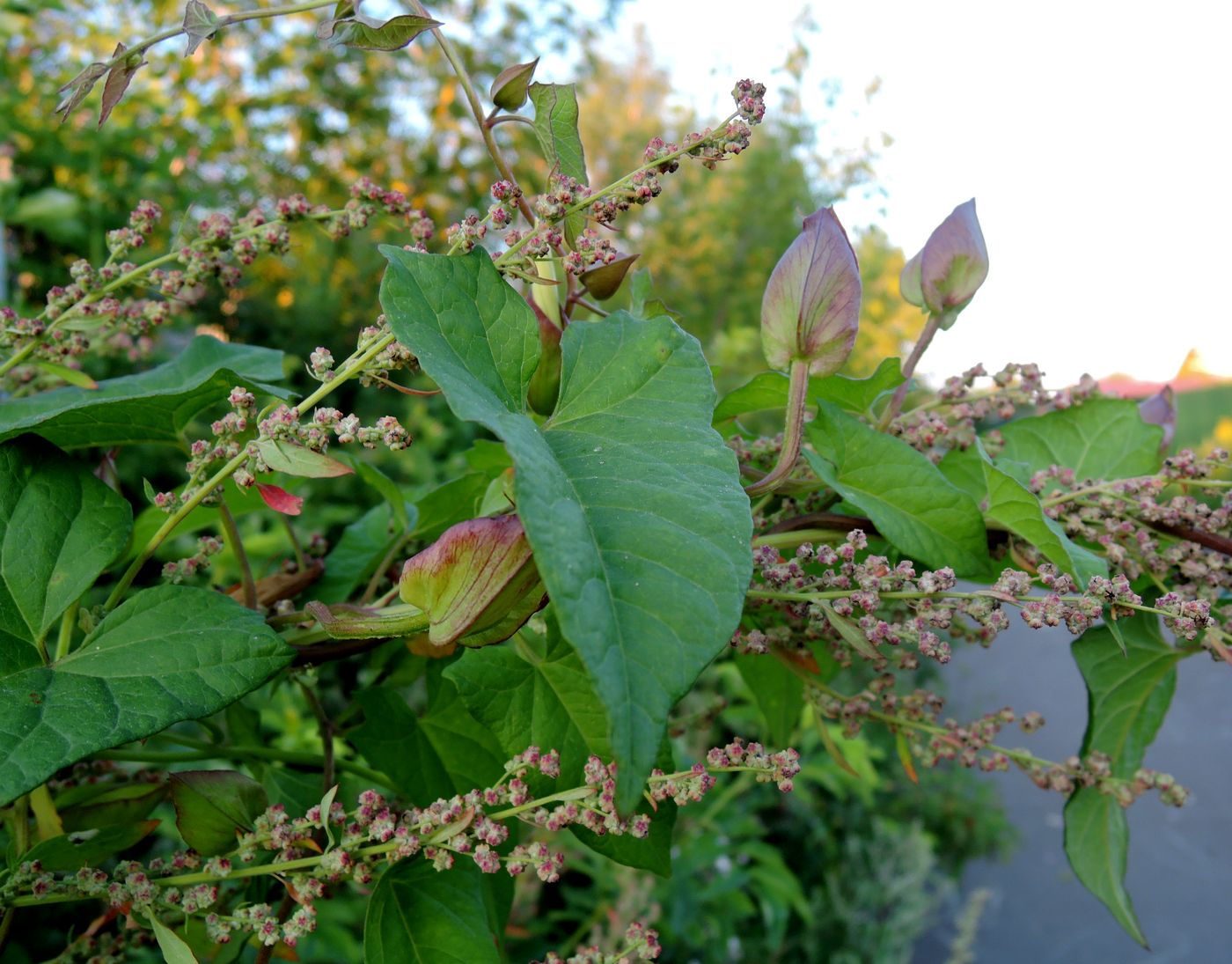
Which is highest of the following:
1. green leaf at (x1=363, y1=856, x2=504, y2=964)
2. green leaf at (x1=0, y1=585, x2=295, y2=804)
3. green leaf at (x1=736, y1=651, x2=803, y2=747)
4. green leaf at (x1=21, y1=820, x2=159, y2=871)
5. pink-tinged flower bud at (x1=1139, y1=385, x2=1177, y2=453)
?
pink-tinged flower bud at (x1=1139, y1=385, x2=1177, y2=453)

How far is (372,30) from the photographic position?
0.42 m

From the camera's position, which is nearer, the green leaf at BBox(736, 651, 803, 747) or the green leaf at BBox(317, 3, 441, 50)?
the green leaf at BBox(317, 3, 441, 50)

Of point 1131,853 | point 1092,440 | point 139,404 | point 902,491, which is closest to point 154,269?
point 139,404

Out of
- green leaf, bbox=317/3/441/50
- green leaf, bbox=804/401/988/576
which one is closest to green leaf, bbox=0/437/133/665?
green leaf, bbox=317/3/441/50

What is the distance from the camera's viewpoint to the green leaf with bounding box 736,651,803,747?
2.02 feet

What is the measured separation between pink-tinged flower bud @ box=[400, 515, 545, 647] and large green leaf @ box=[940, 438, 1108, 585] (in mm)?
241

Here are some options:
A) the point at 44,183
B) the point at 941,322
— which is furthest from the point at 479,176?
the point at 941,322

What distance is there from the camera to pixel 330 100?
4.10 metres

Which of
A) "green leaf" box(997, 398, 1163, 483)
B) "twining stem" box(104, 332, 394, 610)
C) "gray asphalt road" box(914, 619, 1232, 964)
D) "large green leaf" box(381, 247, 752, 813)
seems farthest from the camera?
"gray asphalt road" box(914, 619, 1232, 964)

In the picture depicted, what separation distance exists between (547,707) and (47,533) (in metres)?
0.24

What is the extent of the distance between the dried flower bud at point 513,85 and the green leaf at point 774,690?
0.36m

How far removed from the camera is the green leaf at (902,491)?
1.51ft

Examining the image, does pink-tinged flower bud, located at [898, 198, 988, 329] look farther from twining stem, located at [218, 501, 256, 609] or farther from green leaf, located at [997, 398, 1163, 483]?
twining stem, located at [218, 501, 256, 609]

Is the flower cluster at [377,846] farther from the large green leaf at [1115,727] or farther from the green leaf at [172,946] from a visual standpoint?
the large green leaf at [1115,727]
